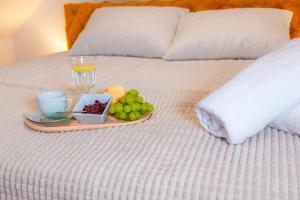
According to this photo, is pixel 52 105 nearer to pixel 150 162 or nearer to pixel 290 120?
pixel 150 162

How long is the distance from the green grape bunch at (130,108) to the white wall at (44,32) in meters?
2.10

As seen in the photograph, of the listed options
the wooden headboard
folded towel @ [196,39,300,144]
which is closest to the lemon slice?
folded towel @ [196,39,300,144]

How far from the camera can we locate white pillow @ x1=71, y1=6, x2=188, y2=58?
2.17 m

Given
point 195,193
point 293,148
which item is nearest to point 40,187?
point 195,193

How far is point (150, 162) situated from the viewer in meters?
0.84

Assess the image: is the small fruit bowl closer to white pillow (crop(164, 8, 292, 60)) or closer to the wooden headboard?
white pillow (crop(164, 8, 292, 60))

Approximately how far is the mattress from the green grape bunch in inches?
1.3

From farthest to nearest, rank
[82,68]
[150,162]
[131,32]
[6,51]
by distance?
[6,51] < [131,32] < [82,68] < [150,162]

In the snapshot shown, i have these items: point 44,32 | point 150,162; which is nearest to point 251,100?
point 150,162

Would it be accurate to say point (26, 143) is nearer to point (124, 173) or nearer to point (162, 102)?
point (124, 173)

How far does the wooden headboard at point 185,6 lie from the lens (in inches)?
87.0

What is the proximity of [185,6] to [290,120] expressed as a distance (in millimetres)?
1687

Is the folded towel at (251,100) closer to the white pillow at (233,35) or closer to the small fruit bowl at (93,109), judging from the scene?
the small fruit bowl at (93,109)

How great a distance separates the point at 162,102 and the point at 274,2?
4.46 ft
